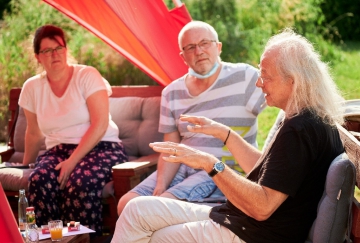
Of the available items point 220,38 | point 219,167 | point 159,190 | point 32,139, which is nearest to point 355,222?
point 219,167

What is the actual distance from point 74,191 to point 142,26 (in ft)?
4.74

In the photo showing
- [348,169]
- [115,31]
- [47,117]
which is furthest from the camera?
[115,31]

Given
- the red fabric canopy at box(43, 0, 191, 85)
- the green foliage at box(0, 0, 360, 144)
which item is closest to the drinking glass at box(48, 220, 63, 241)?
the red fabric canopy at box(43, 0, 191, 85)

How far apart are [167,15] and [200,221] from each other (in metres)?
2.50

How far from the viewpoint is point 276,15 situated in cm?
942

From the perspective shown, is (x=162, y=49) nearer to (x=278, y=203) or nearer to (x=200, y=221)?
(x=200, y=221)

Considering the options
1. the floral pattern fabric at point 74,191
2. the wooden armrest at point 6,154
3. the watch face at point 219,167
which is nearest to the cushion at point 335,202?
the watch face at point 219,167

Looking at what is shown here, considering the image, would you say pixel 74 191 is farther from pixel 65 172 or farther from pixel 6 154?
pixel 6 154

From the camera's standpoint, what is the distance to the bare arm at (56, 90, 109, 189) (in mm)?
4680

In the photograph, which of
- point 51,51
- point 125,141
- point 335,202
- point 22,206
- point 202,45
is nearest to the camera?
point 335,202

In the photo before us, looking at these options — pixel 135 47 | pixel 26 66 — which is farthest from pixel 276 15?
pixel 135 47

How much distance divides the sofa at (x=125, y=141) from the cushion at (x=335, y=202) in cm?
199

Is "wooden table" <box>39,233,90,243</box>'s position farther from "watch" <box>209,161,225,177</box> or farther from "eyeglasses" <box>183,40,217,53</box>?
"eyeglasses" <box>183,40,217,53</box>

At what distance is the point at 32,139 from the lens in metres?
5.23
